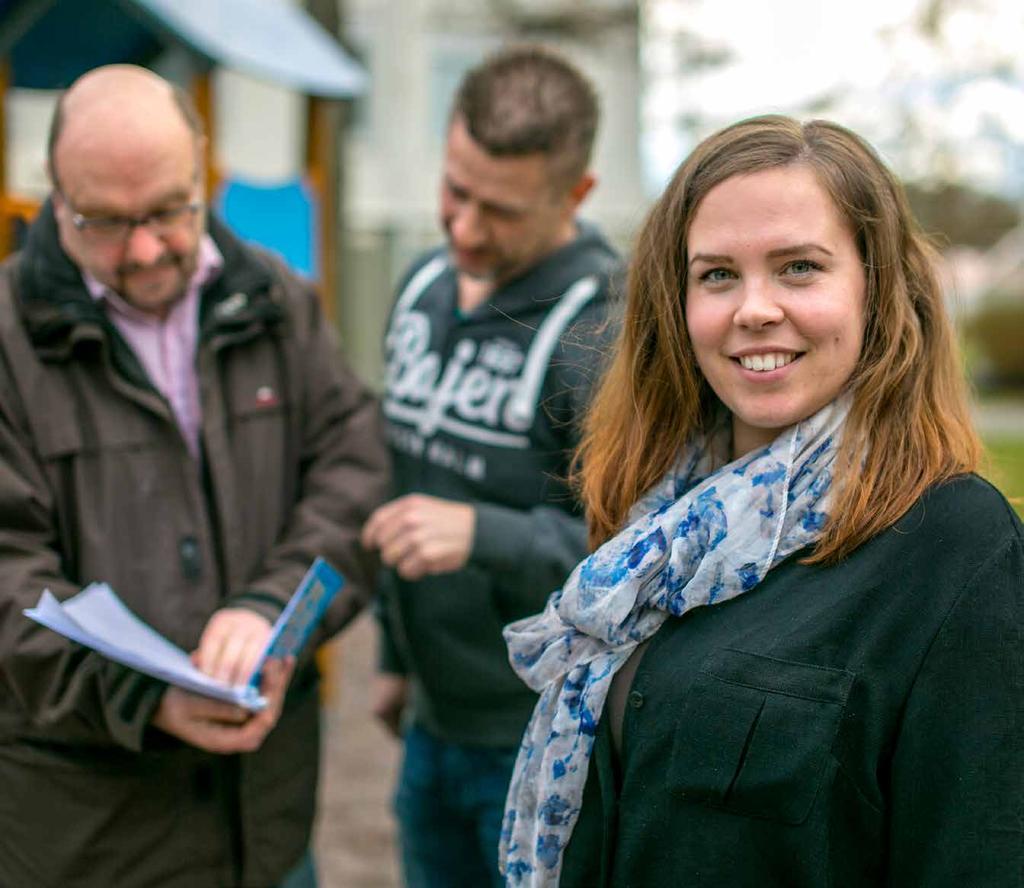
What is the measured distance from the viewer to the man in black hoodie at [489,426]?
240cm

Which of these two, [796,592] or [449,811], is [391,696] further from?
[796,592]

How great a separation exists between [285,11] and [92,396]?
3.68 meters

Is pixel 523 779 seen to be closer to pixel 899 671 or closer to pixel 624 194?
pixel 899 671

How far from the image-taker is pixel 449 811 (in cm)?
270

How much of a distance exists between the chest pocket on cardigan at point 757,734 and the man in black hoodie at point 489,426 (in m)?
0.79

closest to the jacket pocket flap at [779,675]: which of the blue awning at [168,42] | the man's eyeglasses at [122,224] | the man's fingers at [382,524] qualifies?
the man's fingers at [382,524]

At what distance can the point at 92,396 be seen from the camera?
7.12 feet

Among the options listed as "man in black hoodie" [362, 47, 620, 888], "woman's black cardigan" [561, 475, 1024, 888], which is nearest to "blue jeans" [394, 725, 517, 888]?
"man in black hoodie" [362, 47, 620, 888]

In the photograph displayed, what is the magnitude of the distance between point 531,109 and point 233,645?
4.02 ft

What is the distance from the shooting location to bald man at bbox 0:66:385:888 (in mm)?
2084

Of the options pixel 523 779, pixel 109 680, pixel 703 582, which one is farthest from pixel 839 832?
pixel 109 680

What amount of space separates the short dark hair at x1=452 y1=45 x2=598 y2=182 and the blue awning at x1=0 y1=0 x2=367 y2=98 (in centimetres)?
178

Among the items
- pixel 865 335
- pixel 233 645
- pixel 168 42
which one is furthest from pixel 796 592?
pixel 168 42

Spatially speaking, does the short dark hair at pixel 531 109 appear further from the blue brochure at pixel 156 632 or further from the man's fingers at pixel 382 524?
the blue brochure at pixel 156 632
